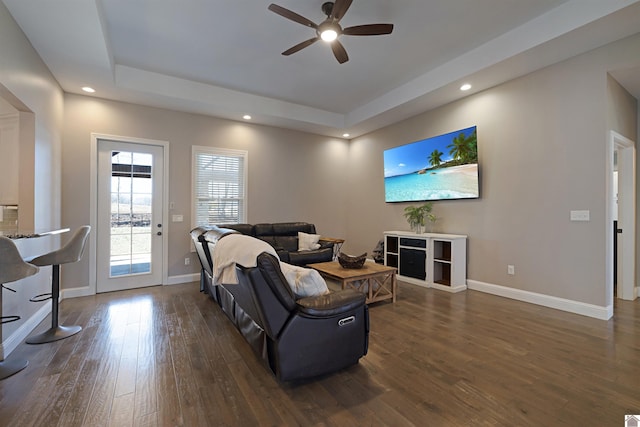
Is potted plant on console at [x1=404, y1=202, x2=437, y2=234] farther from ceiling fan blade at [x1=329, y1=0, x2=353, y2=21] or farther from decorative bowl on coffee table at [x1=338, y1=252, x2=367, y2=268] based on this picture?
ceiling fan blade at [x1=329, y1=0, x2=353, y2=21]

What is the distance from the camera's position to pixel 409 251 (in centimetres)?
492

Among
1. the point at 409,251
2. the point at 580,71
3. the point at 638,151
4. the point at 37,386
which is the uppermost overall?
the point at 580,71

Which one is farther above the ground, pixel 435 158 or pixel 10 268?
pixel 435 158

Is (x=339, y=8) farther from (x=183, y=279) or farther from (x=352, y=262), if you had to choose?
(x=183, y=279)

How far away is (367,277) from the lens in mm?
3564

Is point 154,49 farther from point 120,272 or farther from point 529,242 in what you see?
point 529,242

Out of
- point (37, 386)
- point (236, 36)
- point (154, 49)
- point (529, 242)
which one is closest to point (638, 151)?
point (529, 242)

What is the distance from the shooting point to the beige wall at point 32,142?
254cm

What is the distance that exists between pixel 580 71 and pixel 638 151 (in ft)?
5.50

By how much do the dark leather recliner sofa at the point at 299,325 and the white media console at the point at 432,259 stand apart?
271cm

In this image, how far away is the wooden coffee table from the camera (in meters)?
3.52

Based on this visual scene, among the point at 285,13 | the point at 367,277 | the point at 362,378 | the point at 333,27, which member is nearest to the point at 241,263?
the point at 362,378

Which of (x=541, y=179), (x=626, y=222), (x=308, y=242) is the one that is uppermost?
(x=541, y=179)

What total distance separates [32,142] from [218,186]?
261cm
